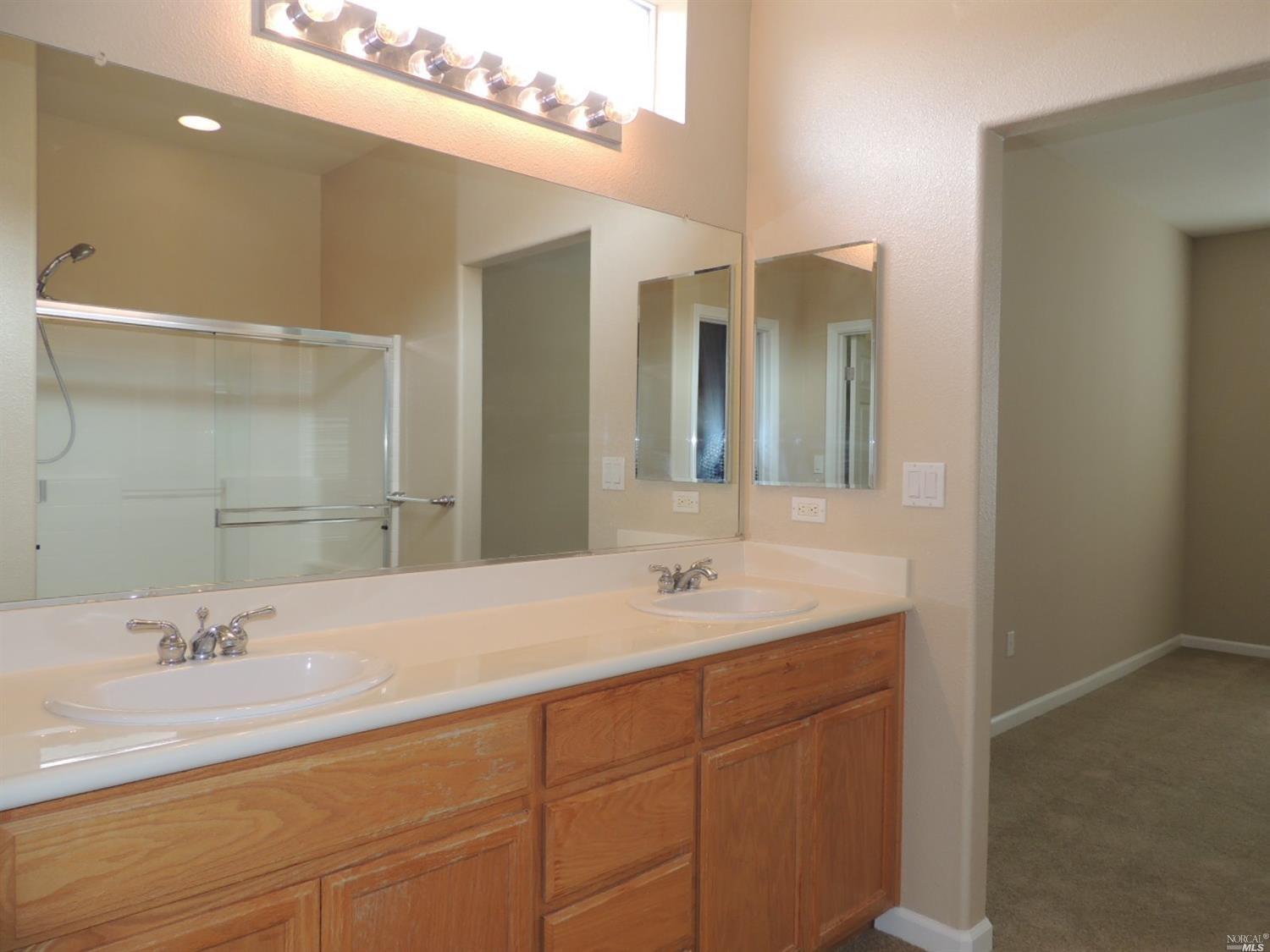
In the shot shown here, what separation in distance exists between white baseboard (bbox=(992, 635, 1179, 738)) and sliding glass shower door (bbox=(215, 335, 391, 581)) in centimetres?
289

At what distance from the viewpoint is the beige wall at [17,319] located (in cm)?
141

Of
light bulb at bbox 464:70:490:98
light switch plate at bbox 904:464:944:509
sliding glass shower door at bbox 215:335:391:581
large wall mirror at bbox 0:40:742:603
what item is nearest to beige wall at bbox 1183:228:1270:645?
light switch plate at bbox 904:464:944:509

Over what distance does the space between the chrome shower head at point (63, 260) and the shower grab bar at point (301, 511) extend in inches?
18.3

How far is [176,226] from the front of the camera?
1.61m

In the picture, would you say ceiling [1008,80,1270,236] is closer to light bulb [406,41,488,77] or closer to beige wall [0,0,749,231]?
beige wall [0,0,749,231]

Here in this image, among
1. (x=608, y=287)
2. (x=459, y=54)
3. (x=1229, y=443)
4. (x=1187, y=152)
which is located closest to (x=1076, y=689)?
(x=1229, y=443)

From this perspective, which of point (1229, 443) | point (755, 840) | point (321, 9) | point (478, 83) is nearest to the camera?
point (321, 9)

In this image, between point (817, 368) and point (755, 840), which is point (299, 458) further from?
point (817, 368)

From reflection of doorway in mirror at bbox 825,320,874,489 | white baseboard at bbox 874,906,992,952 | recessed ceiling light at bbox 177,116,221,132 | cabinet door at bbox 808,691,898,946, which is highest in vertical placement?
recessed ceiling light at bbox 177,116,221,132

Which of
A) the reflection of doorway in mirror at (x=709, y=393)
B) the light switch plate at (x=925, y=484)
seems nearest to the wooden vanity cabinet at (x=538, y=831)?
the light switch plate at (x=925, y=484)

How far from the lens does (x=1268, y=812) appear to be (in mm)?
2975

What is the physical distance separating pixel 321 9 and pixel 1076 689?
4215 mm

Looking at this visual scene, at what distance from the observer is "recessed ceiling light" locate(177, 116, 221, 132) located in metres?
1.60

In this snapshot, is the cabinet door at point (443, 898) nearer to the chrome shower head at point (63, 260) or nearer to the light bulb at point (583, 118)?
the chrome shower head at point (63, 260)
